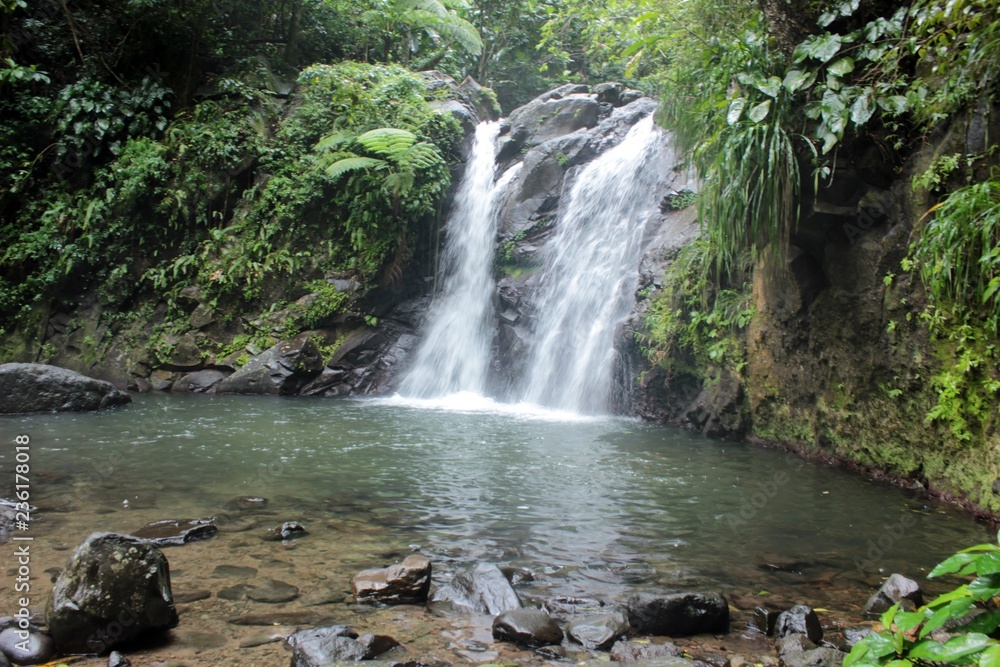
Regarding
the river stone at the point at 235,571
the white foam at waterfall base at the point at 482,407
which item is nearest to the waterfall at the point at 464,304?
the white foam at waterfall base at the point at 482,407

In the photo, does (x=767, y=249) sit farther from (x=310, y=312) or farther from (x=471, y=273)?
(x=310, y=312)

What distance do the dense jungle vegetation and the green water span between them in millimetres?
1182

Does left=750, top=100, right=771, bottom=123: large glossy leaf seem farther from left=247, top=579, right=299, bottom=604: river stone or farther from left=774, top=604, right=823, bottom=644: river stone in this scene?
left=247, top=579, right=299, bottom=604: river stone

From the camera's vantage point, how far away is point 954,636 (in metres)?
1.69

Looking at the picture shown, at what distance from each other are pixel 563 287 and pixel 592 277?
58 centimetres

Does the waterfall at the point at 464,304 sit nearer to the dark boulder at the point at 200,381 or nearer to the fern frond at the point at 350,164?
the fern frond at the point at 350,164

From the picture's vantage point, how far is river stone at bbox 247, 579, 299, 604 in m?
3.25

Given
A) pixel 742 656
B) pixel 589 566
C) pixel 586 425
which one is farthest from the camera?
pixel 586 425

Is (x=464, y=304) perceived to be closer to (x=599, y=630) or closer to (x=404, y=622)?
(x=404, y=622)

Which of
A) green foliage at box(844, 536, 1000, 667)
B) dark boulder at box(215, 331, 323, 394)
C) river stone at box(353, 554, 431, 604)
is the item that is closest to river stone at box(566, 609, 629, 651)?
river stone at box(353, 554, 431, 604)

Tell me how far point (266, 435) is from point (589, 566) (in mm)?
5232

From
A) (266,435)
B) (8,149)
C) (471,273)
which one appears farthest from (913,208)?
(8,149)

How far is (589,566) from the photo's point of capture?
3.84 m

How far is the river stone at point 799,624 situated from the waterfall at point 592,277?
7153 millimetres
